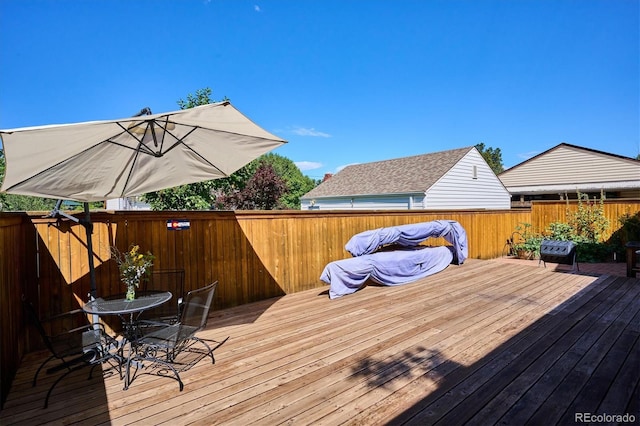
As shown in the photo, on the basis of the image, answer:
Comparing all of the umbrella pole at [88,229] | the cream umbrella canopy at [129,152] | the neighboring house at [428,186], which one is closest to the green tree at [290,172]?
the neighboring house at [428,186]

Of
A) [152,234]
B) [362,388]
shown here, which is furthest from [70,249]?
[362,388]

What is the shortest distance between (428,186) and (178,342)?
12.5 m

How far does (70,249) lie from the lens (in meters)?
3.53

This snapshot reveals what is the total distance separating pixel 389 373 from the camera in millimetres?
2635

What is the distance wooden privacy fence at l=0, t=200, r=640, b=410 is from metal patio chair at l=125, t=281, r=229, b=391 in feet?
3.24

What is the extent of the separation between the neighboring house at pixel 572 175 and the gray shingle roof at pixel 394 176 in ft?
12.9

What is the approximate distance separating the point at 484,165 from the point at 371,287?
43.9 feet

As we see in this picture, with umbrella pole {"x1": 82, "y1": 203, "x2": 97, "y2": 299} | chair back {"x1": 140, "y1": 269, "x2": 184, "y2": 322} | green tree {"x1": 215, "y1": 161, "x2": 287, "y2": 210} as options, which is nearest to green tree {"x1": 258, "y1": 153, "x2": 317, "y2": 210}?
green tree {"x1": 215, "y1": 161, "x2": 287, "y2": 210}

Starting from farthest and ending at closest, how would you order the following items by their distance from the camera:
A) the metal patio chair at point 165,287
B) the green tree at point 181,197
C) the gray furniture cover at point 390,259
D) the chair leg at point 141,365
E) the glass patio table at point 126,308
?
the green tree at point 181,197, the gray furniture cover at point 390,259, the metal patio chair at point 165,287, the glass patio table at point 126,308, the chair leg at point 141,365

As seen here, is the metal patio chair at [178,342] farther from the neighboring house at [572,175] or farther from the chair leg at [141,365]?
the neighboring house at [572,175]

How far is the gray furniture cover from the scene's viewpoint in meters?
5.26

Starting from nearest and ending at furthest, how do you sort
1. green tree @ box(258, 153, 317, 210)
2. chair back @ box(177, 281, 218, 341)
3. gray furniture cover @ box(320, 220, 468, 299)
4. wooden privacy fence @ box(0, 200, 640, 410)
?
chair back @ box(177, 281, 218, 341) → wooden privacy fence @ box(0, 200, 640, 410) → gray furniture cover @ box(320, 220, 468, 299) → green tree @ box(258, 153, 317, 210)

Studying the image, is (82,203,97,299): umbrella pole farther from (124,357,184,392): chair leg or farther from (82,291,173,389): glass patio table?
(124,357,184,392): chair leg

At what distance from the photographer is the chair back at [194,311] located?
2788 millimetres
